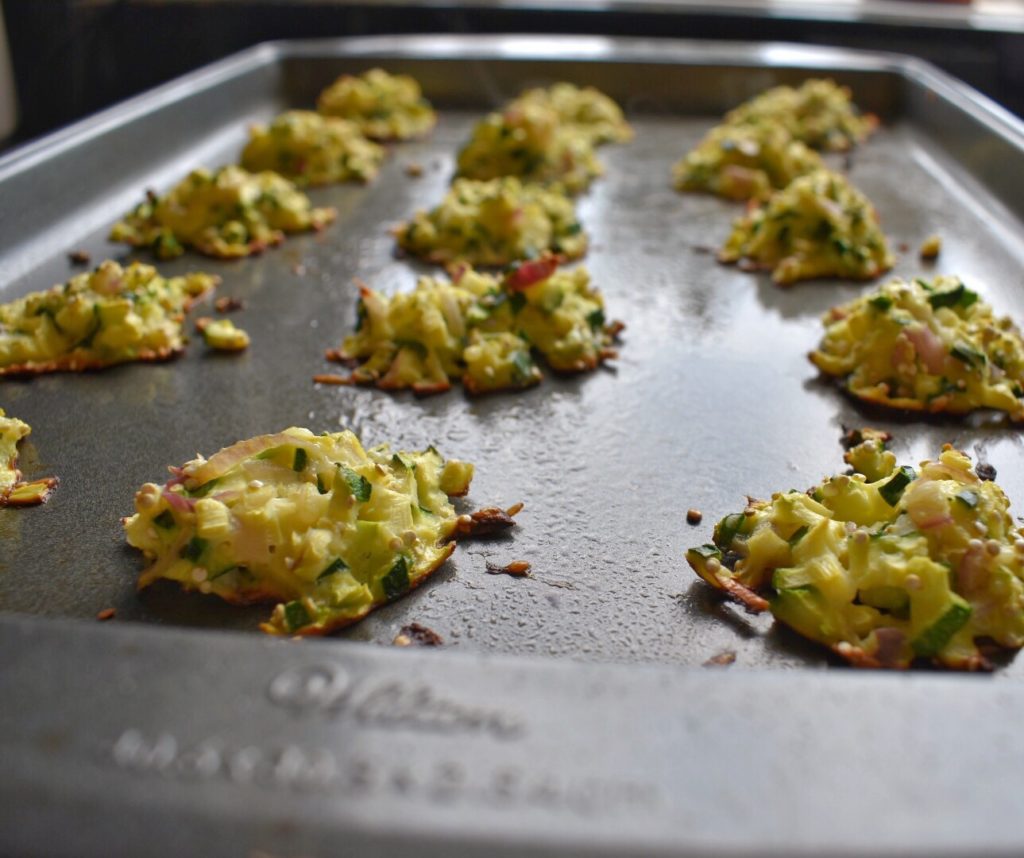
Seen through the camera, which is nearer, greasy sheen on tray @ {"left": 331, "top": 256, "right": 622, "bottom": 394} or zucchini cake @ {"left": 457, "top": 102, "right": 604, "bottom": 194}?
greasy sheen on tray @ {"left": 331, "top": 256, "right": 622, "bottom": 394}

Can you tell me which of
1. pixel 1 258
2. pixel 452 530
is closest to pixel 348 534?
pixel 452 530

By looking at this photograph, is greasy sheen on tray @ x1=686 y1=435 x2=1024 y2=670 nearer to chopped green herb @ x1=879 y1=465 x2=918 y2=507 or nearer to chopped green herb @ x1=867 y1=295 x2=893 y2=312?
chopped green herb @ x1=879 y1=465 x2=918 y2=507

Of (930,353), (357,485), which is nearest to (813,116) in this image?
(930,353)

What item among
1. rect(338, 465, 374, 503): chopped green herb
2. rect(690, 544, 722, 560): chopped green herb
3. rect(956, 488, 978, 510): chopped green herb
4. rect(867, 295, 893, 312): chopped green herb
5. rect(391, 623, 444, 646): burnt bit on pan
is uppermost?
rect(867, 295, 893, 312): chopped green herb

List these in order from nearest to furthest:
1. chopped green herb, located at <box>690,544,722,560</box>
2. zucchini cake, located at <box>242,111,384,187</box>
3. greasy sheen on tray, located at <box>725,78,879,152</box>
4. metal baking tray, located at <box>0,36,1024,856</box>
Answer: metal baking tray, located at <box>0,36,1024,856</box> < chopped green herb, located at <box>690,544,722,560</box> < zucchini cake, located at <box>242,111,384,187</box> < greasy sheen on tray, located at <box>725,78,879,152</box>

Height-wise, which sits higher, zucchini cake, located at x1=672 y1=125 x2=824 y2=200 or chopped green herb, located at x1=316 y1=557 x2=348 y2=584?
zucchini cake, located at x1=672 y1=125 x2=824 y2=200

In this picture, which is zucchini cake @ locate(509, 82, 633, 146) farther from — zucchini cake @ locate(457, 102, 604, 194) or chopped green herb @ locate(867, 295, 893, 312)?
chopped green herb @ locate(867, 295, 893, 312)

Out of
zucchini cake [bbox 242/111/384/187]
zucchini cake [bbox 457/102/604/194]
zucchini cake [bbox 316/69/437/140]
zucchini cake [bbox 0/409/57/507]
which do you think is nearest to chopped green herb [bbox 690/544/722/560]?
zucchini cake [bbox 0/409/57/507]

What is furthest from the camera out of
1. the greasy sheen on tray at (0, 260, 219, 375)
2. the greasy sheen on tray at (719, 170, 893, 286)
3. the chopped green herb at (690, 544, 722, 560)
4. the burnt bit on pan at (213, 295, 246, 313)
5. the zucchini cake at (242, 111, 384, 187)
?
the zucchini cake at (242, 111, 384, 187)
